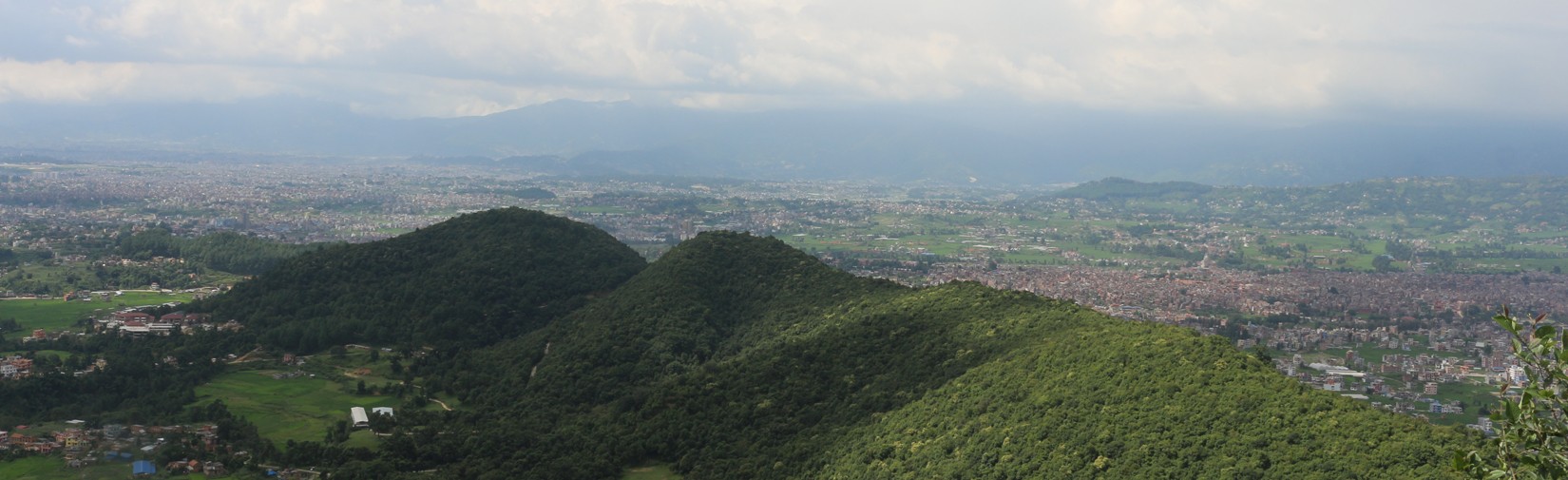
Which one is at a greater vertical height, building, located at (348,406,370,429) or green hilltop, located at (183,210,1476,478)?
green hilltop, located at (183,210,1476,478)

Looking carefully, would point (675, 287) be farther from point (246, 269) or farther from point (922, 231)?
point (922, 231)

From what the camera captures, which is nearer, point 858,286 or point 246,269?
point 858,286

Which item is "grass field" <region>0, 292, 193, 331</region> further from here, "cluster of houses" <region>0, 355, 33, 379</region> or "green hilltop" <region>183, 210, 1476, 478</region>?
"cluster of houses" <region>0, 355, 33, 379</region>

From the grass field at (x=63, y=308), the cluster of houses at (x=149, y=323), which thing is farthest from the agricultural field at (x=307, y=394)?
the grass field at (x=63, y=308)

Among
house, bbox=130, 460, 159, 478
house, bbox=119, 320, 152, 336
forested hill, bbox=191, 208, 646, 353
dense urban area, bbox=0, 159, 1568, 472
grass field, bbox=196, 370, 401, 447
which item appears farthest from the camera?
dense urban area, bbox=0, 159, 1568, 472

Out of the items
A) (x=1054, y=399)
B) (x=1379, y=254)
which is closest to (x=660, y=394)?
(x=1054, y=399)

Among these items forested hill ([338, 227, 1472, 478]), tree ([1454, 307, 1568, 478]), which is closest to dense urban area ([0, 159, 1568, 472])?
tree ([1454, 307, 1568, 478])
